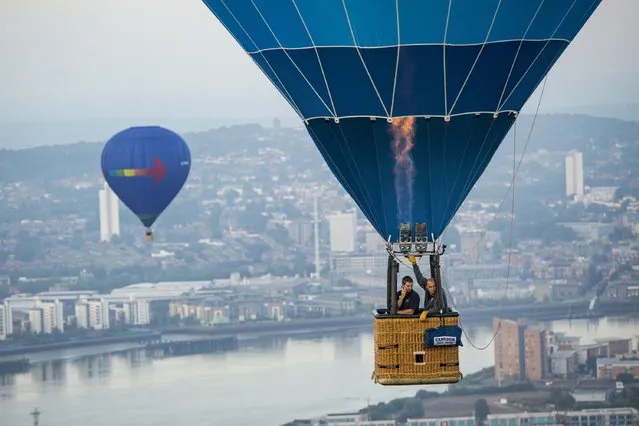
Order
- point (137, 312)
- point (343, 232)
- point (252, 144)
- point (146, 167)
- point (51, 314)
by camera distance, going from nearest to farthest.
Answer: point (146, 167) < point (51, 314) < point (137, 312) < point (343, 232) < point (252, 144)

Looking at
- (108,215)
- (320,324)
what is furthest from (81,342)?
(108,215)

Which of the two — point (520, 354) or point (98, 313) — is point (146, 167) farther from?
point (98, 313)

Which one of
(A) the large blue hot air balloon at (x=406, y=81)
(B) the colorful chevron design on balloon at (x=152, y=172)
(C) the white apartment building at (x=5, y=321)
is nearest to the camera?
(A) the large blue hot air balloon at (x=406, y=81)

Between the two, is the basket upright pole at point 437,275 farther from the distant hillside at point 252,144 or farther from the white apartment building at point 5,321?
the distant hillside at point 252,144

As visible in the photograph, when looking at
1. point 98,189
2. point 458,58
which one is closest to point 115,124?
point 98,189

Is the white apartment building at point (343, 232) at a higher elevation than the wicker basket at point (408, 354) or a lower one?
higher

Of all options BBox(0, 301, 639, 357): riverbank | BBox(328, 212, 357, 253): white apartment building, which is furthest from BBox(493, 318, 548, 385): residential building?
BBox(328, 212, 357, 253): white apartment building

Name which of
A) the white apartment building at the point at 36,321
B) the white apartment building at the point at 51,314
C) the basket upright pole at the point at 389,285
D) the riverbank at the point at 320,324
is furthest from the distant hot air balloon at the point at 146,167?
the white apartment building at the point at 51,314
